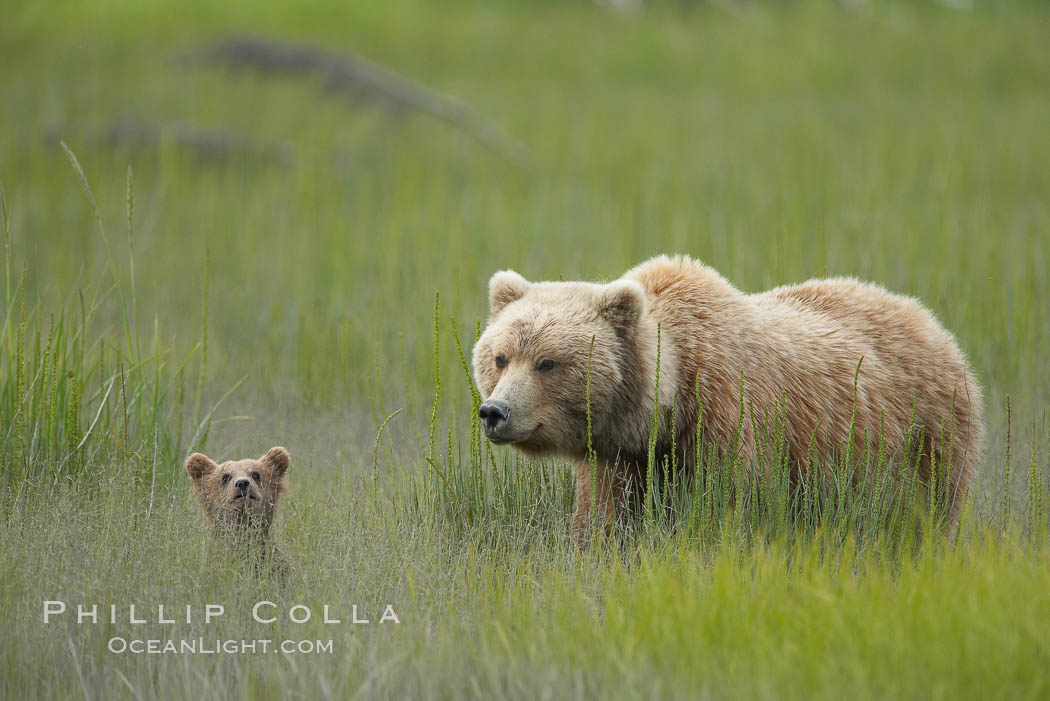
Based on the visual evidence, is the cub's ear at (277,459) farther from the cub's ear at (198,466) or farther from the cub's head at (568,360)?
the cub's head at (568,360)

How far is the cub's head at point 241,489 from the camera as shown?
3.95 meters

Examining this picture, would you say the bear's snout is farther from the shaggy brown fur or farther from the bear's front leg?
the bear's front leg

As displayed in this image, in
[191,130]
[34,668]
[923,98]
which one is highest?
[923,98]

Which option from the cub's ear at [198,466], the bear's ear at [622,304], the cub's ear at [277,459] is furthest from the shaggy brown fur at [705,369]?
the cub's ear at [198,466]

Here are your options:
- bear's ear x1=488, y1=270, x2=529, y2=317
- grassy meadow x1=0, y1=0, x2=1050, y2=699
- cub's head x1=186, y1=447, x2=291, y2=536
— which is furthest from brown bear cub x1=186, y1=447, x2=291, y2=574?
bear's ear x1=488, y1=270, x2=529, y2=317

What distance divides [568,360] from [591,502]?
2.02 feet

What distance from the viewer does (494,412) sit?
3.60m

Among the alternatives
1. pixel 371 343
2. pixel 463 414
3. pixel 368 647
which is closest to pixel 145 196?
pixel 371 343

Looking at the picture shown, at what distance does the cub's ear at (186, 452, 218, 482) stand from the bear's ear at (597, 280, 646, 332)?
1.66 m

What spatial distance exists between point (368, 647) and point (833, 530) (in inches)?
68.6

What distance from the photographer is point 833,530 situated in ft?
12.6

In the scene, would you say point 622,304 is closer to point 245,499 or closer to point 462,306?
point 245,499

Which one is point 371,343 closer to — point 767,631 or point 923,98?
point 767,631

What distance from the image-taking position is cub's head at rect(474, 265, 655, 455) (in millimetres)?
3783
